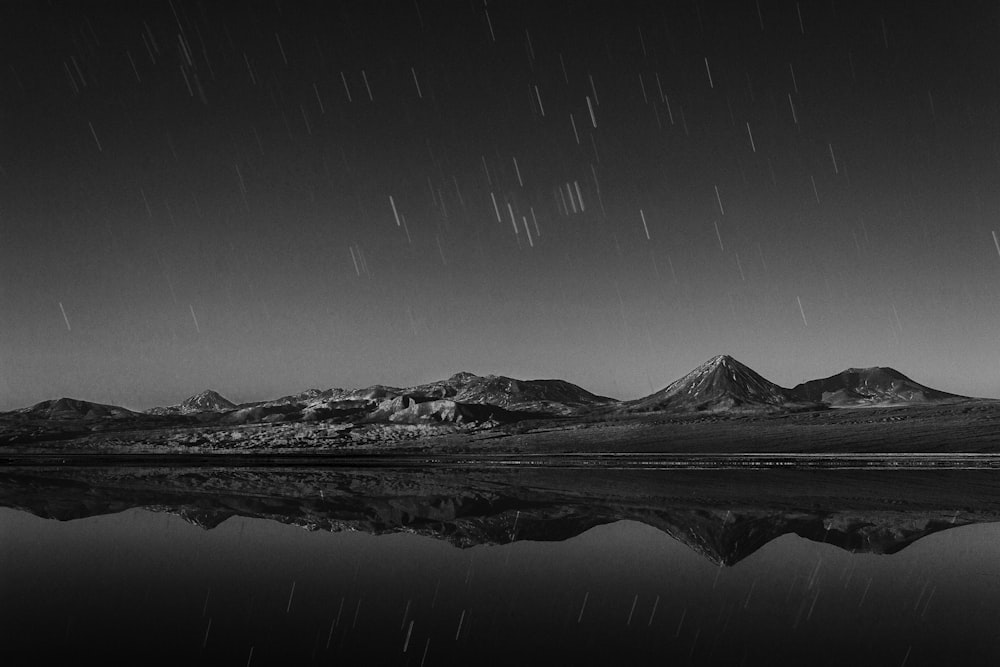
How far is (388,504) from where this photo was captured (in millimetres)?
27188

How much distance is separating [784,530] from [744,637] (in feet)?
33.8

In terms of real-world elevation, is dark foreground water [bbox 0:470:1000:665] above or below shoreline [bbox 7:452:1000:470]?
above

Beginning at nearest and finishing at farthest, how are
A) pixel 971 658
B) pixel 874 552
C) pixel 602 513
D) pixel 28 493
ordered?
1. pixel 971 658
2. pixel 874 552
3. pixel 602 513
4. pixel 28 493

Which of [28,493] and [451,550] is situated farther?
[28,493]

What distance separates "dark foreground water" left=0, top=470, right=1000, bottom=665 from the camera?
9.69 metres

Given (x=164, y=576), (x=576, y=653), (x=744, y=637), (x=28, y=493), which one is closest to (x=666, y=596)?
(x=744, y=637)

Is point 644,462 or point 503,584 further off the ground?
point 503,584

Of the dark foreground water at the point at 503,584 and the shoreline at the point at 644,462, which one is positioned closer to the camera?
the dark foreground water at the point at 503,584

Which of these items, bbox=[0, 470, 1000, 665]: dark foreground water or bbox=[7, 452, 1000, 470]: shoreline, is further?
bbox=[7, 452, 1000, 470]: shoreline

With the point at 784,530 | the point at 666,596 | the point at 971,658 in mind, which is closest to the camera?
the point at 971,658

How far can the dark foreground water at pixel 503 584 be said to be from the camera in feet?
31.8

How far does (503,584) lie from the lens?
1338 cm

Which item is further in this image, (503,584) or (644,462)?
(644,462)

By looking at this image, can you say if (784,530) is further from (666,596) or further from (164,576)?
(164,576)
